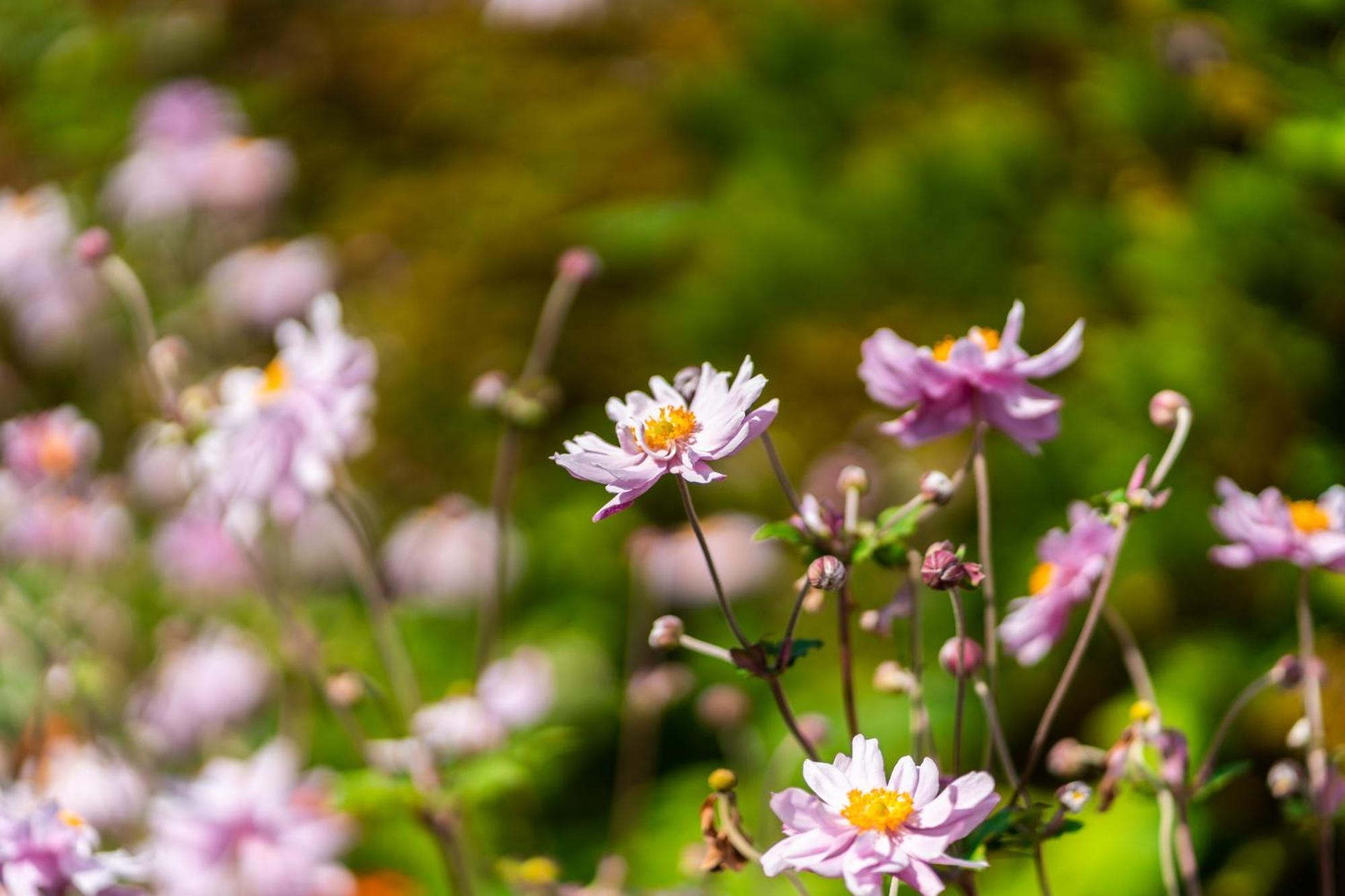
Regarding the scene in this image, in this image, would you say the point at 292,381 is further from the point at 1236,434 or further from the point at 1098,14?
the point at 1098,14

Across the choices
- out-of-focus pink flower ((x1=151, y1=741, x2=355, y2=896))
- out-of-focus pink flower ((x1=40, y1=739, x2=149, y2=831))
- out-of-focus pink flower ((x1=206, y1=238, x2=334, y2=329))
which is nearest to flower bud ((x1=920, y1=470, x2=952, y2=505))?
out-of-focus pink flower ((x1=151, y1=741, x2=355, y2=896))

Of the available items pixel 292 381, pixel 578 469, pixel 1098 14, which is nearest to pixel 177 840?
pixel 292 381

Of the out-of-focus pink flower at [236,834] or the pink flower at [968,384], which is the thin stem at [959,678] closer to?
the pink flower at [968,384]

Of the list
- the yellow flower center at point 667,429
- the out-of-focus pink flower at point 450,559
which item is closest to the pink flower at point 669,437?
the yellow flower center at point 667,429

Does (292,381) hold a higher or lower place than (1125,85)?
higher

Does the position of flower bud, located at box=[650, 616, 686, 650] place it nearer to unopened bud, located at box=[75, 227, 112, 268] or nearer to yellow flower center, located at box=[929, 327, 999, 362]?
yellow flower center, located at box=[929, 327, 999, 362]

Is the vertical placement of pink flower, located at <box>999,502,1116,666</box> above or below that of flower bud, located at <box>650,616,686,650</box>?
below
